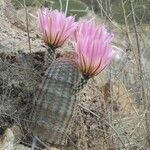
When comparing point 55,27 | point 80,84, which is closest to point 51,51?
point 55,27

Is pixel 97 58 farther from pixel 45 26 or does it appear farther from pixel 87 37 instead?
pixel 45 26

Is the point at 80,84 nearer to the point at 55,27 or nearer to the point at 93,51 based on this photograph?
the point at 93,51

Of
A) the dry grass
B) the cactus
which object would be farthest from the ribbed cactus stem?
the dry grass

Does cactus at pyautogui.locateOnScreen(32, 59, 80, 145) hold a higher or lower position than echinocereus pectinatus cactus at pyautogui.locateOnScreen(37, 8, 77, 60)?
lower

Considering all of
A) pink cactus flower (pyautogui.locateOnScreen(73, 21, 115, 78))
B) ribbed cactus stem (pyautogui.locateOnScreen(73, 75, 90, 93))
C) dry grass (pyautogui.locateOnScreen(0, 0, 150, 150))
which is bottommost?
dry grass (pyautogui.locateOnScreen(0, 0, 150, 150))

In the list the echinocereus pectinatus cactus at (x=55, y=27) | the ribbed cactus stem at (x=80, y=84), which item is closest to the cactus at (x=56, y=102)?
the ribbed cactus stem at (x=80, y=84)

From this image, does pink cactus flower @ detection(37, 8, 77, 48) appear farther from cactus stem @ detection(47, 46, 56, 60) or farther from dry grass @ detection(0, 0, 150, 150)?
dry grass @ detection(0, 0, 150, 150)
